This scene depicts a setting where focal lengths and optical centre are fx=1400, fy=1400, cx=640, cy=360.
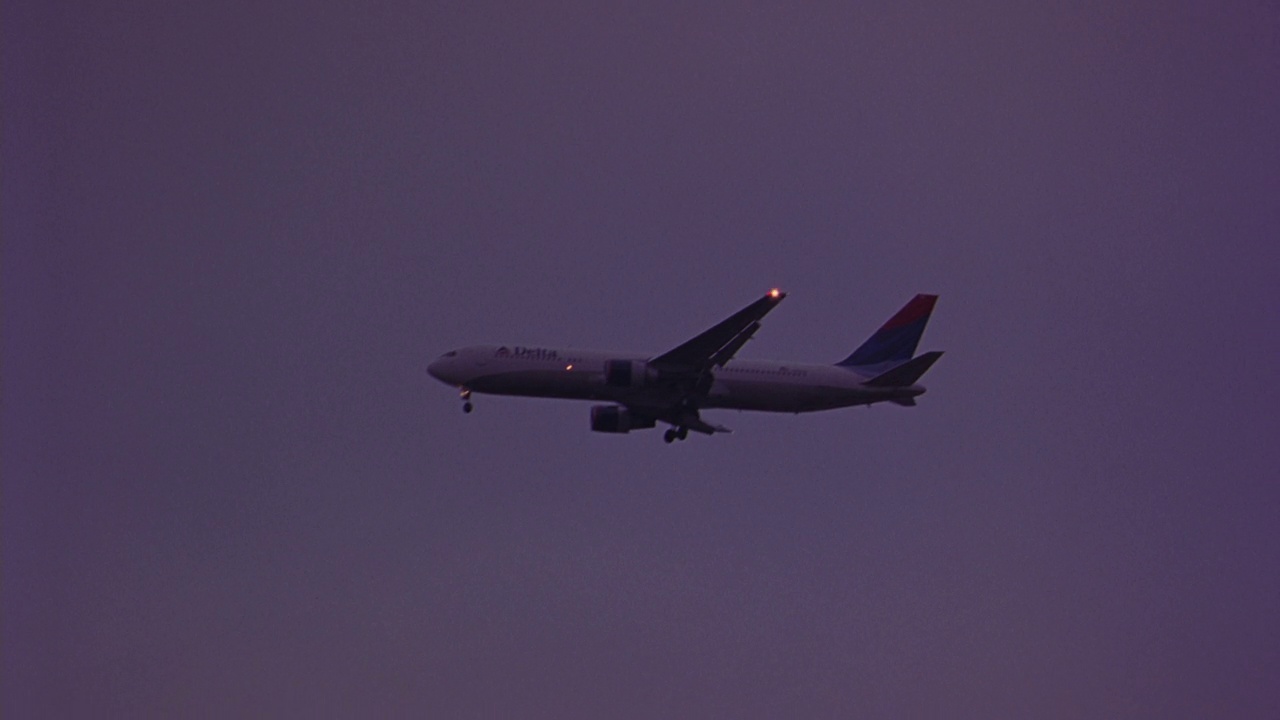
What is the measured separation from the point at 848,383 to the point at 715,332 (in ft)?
25.3

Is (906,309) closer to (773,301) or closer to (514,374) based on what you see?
(773,301)

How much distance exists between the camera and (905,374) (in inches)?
2213

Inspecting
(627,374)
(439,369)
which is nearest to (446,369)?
(439,369)

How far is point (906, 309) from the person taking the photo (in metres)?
63.8

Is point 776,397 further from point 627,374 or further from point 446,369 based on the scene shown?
point 446,369

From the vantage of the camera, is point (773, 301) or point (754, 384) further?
point (754, 384)

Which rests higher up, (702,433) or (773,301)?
(773,301)

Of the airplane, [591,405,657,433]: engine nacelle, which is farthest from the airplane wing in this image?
[591,405,657,433]: engine nacelle

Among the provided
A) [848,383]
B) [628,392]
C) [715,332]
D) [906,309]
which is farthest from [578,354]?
[906,309]

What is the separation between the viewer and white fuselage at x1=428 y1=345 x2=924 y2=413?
5534cm

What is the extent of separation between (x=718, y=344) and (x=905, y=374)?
810 cm

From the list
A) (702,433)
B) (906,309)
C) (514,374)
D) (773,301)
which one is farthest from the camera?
(906,309)

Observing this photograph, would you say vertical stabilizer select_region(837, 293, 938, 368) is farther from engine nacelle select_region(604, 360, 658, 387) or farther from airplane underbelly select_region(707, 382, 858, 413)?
engine nacelle select_region(604, 360, 658, 387)

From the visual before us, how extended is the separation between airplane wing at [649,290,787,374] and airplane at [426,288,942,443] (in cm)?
4
